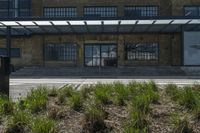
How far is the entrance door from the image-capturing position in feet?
147

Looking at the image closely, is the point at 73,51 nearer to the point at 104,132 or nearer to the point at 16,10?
the point at 16,10

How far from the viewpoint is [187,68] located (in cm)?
3975

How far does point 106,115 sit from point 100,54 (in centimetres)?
3672

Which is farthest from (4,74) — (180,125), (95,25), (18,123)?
(95,25)

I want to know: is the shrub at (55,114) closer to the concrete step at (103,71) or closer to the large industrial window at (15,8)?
the concrete step at (103,71)

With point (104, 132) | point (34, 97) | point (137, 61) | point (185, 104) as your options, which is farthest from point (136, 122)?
point (137, 61)

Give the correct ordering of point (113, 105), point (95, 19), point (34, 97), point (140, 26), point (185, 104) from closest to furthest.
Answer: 1. point (185, 104)
2. point (113, 105)
3. point (34, 97)
4. point (95, 19)
5. point (140, 26)

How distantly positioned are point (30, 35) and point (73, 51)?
17.0 ft

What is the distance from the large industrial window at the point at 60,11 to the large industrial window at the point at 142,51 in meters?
7.41

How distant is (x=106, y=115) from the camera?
836cm

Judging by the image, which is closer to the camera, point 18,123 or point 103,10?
point 18,123

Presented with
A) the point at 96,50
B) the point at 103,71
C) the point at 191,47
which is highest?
the point at 191,47

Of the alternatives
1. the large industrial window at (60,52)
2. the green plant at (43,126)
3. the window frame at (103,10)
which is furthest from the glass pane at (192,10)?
the green plant at (43,126)

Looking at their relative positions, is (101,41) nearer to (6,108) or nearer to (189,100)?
(6,108)
